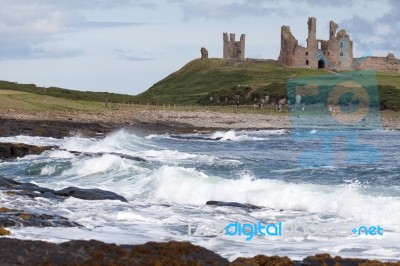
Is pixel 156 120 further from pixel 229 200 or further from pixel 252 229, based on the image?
pixel 252 229

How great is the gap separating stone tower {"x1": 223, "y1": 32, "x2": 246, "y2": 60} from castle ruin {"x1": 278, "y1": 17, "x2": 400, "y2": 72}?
296 inches

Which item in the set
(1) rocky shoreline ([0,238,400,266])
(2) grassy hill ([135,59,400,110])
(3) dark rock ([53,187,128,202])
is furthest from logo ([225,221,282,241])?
(2) grassy hill ([135,59,400,110])

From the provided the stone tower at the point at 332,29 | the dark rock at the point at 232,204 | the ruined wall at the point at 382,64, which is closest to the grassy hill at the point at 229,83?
the ruined wall at the point at 382,64

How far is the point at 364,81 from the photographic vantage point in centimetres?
10206

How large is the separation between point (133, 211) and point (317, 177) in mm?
10166

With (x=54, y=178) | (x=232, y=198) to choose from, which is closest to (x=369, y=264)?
(x=232, y=198)

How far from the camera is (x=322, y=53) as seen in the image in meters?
118

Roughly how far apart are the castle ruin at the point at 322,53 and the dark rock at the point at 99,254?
10764 cm

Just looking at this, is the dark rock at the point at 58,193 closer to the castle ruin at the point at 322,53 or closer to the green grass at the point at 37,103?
the green grass at the point at 37,103

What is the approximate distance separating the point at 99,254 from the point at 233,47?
11806 cm

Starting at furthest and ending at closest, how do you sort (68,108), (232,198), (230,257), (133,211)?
(68,108)
(232,198)
(133,211)
(230,257)

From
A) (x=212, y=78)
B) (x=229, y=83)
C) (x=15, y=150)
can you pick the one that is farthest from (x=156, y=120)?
(x=212, y=78)

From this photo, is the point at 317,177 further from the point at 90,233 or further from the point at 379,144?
the point at 379,144

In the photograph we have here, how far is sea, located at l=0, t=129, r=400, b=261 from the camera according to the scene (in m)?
12.2
